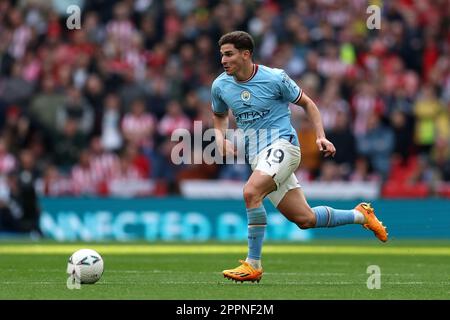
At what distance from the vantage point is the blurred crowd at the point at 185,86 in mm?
22484

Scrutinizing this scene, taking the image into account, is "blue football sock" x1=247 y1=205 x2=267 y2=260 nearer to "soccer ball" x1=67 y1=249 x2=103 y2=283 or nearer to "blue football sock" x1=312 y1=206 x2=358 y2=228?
"blue football sock" x1=312 y1=206 x2=358 y2=228

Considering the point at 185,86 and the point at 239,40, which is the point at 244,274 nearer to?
the point at 239,40

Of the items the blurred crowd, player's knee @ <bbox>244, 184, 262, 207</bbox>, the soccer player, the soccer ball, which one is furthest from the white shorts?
the blurred crowd

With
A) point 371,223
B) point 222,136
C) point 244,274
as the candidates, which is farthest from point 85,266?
point 371,223

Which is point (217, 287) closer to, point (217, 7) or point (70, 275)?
point (70, 275)

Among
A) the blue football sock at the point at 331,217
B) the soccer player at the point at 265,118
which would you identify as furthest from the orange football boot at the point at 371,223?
the soccer player at the point at 265,118

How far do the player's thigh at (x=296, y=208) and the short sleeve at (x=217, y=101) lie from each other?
111 cm

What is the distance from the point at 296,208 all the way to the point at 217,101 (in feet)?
4.52

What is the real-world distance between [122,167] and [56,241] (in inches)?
106

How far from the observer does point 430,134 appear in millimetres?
23281

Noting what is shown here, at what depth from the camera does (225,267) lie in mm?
13891

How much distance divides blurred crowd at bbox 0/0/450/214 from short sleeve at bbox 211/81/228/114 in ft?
33.5

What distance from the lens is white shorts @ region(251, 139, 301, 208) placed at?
1137cm

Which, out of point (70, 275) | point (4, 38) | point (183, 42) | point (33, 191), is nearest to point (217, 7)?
point (183, 42)
